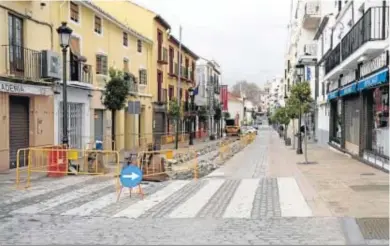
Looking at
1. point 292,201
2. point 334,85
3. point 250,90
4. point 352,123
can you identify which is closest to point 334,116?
point 334,85

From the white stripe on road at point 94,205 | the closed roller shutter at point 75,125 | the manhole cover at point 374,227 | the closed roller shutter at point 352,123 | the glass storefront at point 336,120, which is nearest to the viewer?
the manhole cover at point 374,227

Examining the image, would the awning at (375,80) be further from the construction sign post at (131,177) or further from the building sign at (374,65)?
the construction sign post at (131,177)

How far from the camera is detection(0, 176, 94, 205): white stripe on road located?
11.1 m

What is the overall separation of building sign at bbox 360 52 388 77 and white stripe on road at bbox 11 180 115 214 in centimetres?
875

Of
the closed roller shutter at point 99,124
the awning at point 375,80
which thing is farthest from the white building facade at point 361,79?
the closed roller shutter at point 99,124

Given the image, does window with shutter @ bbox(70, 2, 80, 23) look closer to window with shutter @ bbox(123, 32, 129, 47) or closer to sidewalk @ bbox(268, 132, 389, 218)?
window with shutter @ bbox(123, 32, 129, 47)

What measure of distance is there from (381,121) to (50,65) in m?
11.5

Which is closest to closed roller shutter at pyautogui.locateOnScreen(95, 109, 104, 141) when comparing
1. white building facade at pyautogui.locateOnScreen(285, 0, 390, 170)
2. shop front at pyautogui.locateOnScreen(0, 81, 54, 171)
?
shop front at pyautogui.locateOnScreen(0, 81, 54, 171)

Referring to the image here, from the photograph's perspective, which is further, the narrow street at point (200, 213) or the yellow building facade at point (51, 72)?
the yellow building facade at point (51, 72)

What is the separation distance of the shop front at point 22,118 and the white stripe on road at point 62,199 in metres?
4.58

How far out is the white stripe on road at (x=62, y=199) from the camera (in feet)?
31.8

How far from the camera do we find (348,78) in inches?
875

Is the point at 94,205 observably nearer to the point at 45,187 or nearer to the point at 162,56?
the point at 45,187

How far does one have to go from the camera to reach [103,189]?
41.0 feet
